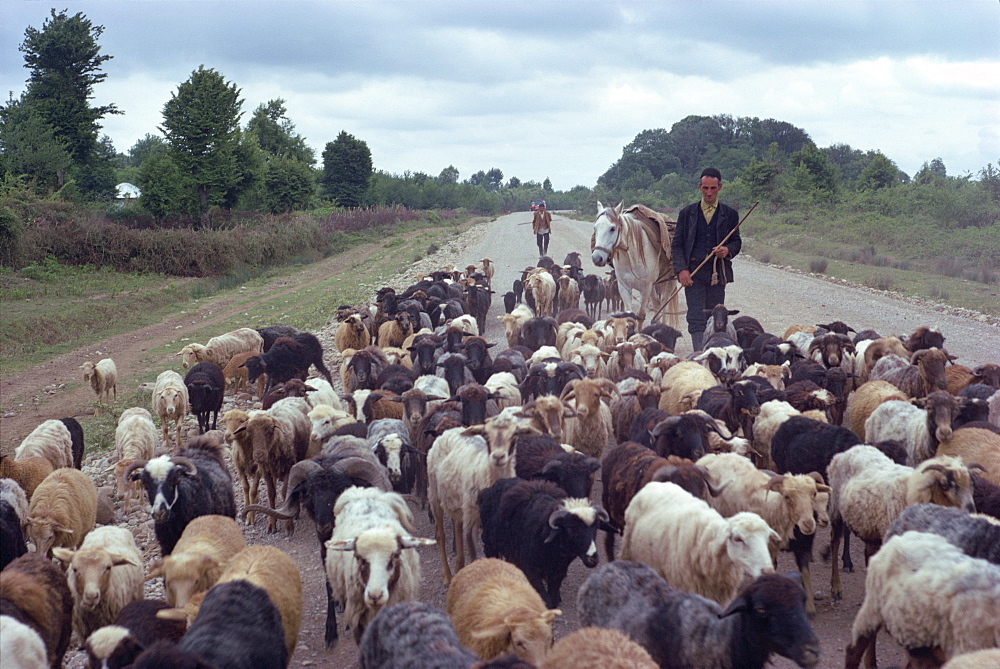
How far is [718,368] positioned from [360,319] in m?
7.10

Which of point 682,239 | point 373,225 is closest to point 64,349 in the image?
point 682,239

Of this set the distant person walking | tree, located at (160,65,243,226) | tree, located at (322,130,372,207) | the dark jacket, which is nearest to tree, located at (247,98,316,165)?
tree, located at (322,130,372,207)

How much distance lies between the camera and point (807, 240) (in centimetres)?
3209

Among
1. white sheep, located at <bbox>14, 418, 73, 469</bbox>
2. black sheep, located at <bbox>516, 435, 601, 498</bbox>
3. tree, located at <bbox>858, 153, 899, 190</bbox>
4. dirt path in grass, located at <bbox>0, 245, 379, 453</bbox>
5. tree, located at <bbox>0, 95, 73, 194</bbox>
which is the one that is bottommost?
dirt path in grass, located at <bbox>0, 245, 379, 453</bbox>

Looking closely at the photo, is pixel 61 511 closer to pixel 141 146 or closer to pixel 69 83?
pixel 69 83

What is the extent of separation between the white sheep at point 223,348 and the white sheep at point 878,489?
1021cm

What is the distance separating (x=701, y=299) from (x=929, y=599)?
798cm

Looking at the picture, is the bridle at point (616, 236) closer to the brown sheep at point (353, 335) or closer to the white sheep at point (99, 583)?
the brown sheep at point (353, 335)

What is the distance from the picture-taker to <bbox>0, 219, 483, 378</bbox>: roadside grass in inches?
745

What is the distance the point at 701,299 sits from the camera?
1199 cm

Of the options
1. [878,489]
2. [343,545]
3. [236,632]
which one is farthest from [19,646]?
[878,489]

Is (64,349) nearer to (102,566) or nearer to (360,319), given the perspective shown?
(360,319)

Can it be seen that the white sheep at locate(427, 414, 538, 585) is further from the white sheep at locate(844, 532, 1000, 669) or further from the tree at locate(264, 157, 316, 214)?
the tree at locate(264, 157, 316, 214)

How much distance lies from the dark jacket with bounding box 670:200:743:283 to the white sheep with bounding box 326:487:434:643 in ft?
23.4
